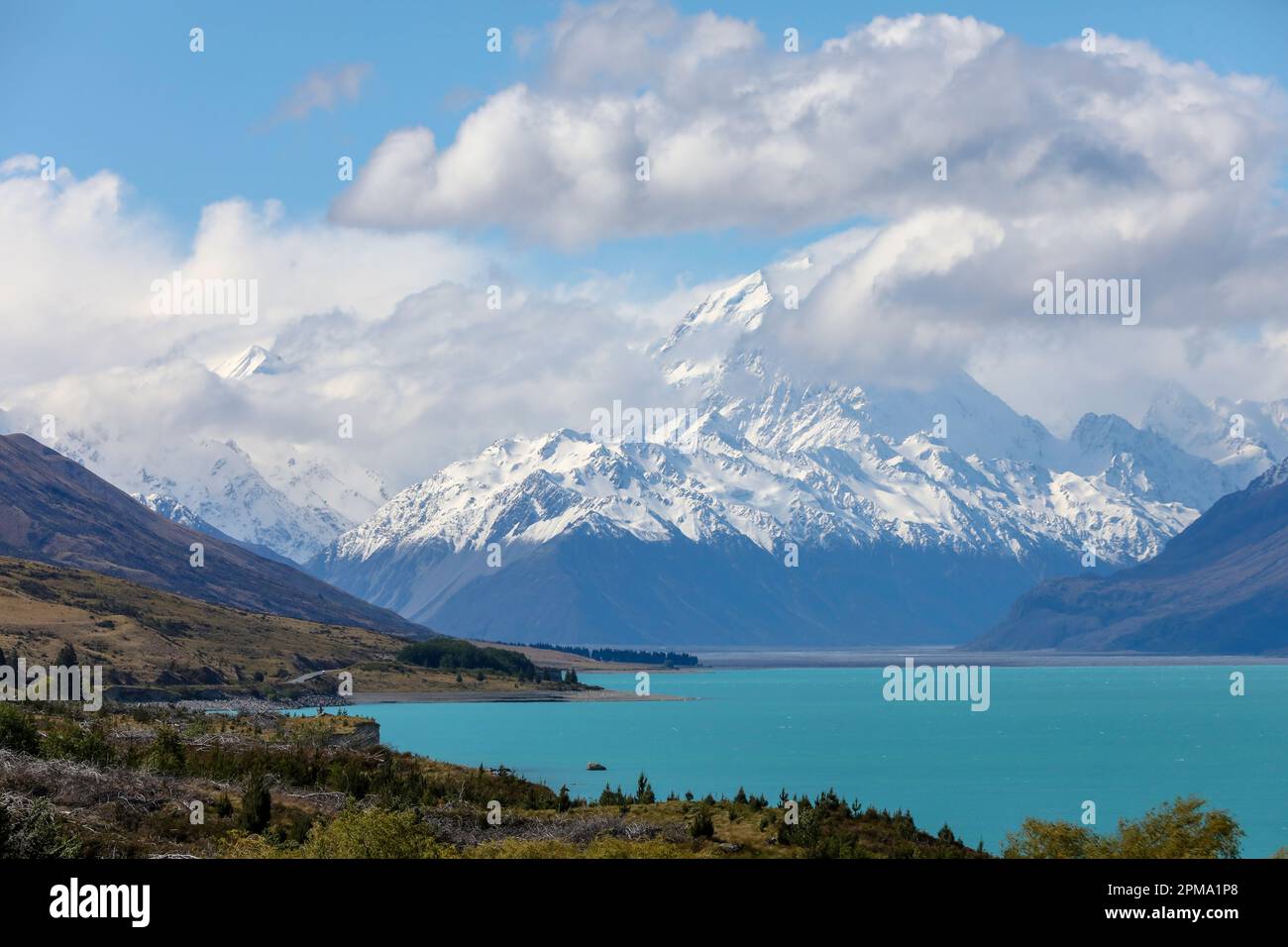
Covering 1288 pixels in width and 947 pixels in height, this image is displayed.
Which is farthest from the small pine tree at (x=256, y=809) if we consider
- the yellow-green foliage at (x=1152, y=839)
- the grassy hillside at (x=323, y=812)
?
the yellow-green foliage at (x=1152, y=839)

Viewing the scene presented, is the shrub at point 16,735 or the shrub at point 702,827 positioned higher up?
the shrub at point 16,735

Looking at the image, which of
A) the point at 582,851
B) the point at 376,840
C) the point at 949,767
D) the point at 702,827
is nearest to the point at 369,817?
the point at 376,840

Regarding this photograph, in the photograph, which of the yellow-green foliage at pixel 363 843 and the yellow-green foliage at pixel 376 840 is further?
the yellow-green foliage at pixel 363 843

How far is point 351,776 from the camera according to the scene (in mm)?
67438

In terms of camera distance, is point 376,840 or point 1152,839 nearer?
point 376,840

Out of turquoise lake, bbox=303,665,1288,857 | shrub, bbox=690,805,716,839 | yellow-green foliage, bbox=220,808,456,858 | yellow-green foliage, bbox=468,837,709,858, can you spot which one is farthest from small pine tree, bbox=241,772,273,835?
turquoise lake, bbox=303,665,1288,857

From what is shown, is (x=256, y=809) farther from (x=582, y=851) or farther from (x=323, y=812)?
(x=582, y=851)

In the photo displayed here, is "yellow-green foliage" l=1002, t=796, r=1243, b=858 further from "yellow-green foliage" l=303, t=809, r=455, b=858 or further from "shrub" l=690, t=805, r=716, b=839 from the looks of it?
"yellow-green foliage" l=303, t=809, r=455, b=858

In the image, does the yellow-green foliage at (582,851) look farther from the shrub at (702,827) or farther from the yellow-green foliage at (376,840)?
the shrub at (702,827)

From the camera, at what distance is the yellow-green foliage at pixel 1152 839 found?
5153 centimetres

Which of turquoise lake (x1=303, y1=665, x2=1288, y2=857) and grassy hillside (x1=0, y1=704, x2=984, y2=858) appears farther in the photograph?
turquoise lake (x1=303, y1=665, x2=1288, y2=857)

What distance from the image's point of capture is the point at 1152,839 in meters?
52.8

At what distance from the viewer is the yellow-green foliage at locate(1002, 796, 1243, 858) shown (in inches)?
2029
